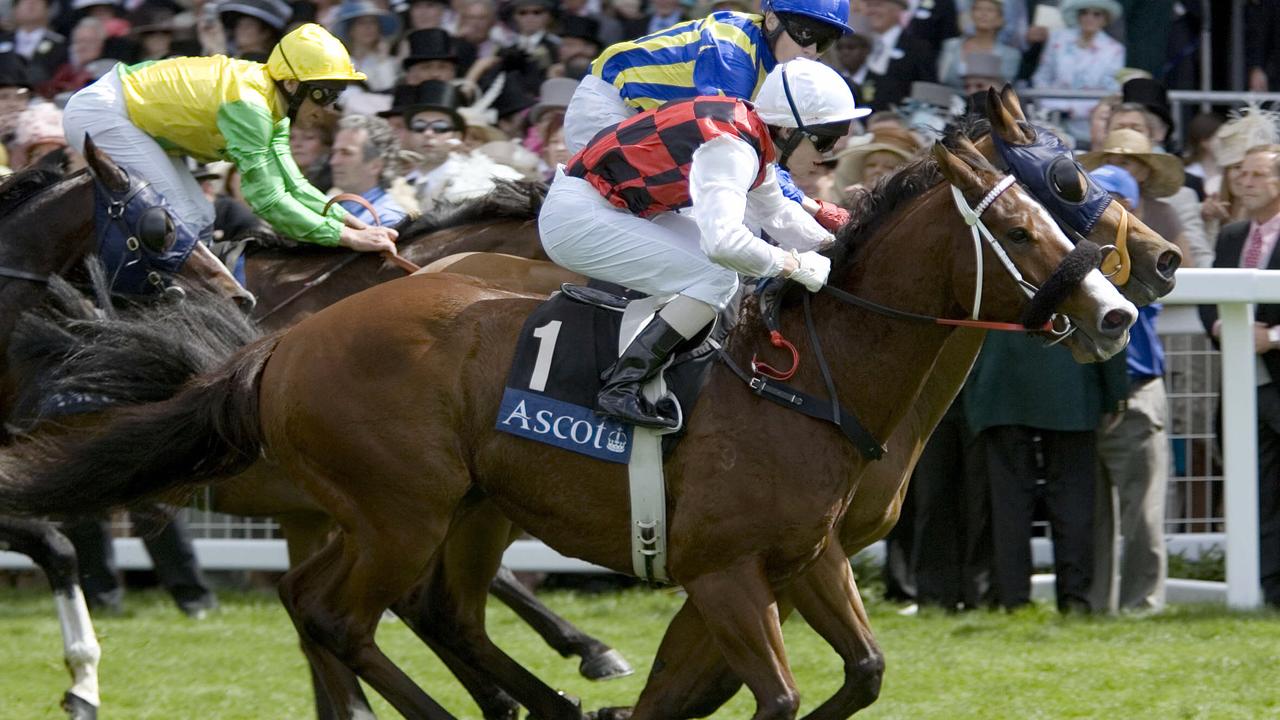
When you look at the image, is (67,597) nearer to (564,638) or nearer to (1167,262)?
(564,638)

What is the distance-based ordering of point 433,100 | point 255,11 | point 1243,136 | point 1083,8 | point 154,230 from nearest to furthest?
point 154,230 → point 1243,136 → point 433,100 → point 1083,8 → point 255,11

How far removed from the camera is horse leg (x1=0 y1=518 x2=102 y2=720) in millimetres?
5766

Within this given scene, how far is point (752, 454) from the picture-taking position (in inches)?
182

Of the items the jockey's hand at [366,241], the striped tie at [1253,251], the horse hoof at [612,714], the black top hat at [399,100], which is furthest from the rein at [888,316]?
the black top hat at [399,100]

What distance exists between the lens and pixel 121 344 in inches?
210

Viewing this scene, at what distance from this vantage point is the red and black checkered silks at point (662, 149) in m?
4.67

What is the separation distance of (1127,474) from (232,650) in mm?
3343

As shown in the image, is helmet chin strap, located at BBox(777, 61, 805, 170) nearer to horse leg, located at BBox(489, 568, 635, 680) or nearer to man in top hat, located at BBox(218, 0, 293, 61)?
horse leg, located at BBox(489, 568, 635, 680)

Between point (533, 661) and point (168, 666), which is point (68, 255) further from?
point (533, 661)

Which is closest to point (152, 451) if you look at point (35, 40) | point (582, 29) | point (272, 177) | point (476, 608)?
point (476, 608)

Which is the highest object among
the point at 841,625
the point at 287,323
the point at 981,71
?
the point at 981,71

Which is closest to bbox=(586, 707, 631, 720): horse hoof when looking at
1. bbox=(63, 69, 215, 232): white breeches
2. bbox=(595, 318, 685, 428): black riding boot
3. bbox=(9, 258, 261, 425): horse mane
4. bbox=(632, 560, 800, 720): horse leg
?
bbox=(632, 560, 800, 720): horse leg

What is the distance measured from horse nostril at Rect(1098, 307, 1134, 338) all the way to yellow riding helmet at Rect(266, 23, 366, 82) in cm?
Result: 273

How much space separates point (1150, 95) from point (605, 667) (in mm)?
3972
